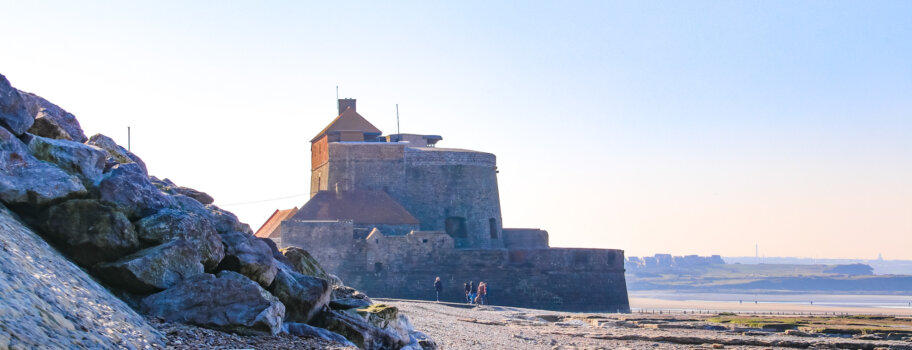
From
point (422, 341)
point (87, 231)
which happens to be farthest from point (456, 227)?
point (87, 231)

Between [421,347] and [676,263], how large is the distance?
17098 cm

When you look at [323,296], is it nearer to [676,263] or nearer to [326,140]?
[326,140]

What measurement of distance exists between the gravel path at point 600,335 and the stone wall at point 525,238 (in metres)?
18.2

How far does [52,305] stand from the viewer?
820 centimetres

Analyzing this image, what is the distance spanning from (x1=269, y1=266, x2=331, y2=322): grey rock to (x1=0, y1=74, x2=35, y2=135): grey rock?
120 inches

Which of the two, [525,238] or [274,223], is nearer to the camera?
[274,223]

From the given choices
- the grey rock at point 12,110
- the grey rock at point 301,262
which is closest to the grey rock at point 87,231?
the grey rock at point 12,110

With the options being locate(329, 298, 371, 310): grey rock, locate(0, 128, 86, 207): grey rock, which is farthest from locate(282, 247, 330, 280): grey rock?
locate(0, 128, 86, 207): grey rock

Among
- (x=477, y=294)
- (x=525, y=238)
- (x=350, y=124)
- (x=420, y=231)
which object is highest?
(x=350, y=124)

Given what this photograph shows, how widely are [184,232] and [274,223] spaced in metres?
31.7

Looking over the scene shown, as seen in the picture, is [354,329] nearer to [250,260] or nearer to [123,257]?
[250,260]

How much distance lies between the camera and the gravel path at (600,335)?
1820 cm

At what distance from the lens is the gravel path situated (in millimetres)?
18203

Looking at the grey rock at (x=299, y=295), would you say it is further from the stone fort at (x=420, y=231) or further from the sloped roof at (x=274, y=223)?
the sloped roof at (x=274, y=223)
